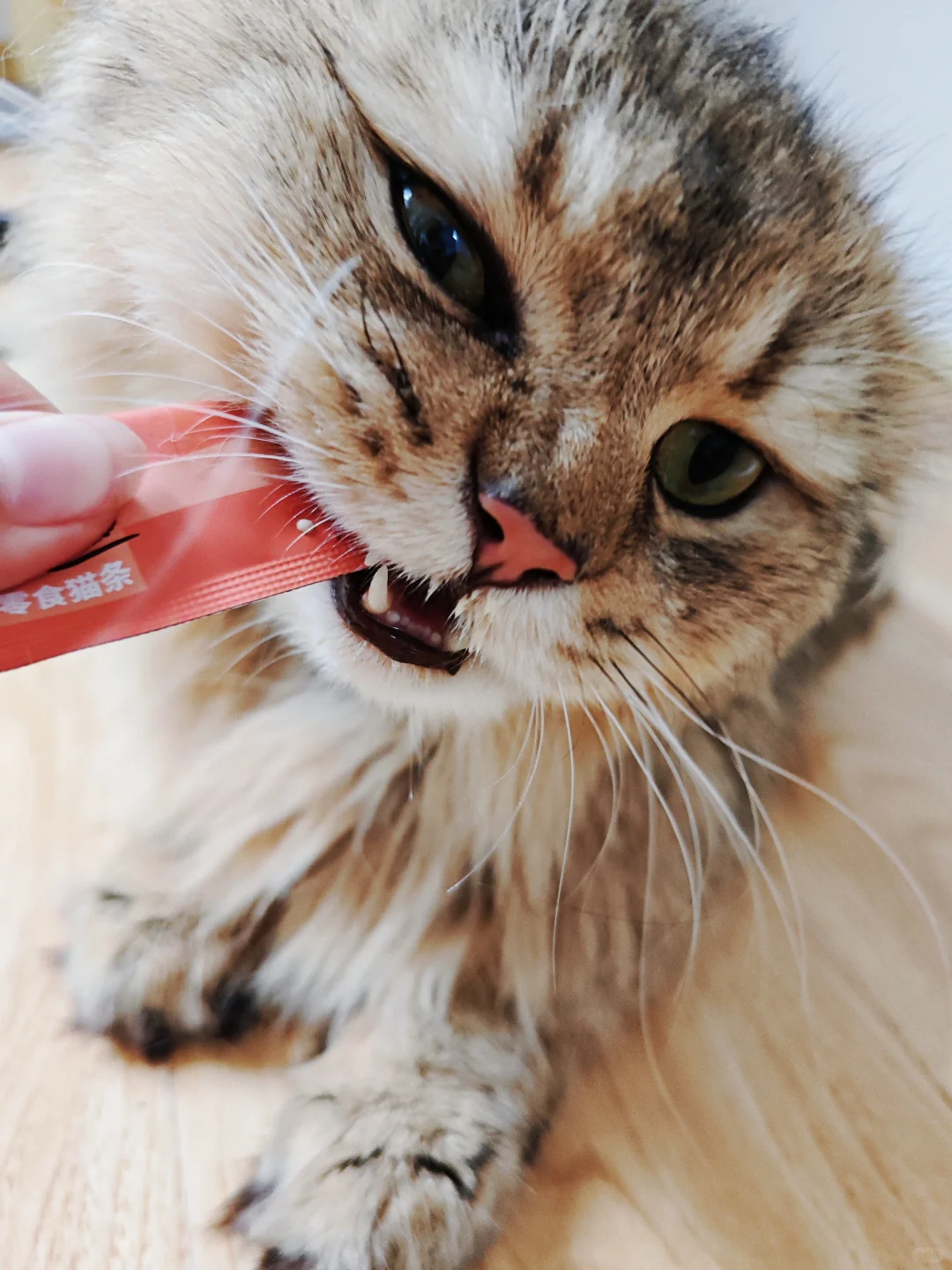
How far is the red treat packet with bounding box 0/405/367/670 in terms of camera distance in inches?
17.5

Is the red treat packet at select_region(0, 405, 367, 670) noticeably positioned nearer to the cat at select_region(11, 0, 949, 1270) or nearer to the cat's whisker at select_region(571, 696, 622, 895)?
the cat at select_region(11, 0, 949, 1270)

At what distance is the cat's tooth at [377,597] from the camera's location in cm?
62

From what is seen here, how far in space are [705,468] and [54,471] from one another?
43 cm

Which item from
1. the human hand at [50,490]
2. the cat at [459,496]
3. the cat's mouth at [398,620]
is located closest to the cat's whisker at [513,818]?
the cat at [459,496]

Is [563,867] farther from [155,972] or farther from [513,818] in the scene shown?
[155,972]

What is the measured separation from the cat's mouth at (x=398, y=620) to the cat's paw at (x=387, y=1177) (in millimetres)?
351

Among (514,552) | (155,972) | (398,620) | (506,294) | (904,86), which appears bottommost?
(155,972)

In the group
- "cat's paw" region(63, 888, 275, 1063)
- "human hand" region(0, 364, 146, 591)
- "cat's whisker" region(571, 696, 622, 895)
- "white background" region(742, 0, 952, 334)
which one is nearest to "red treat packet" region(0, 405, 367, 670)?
"human hand" region(0, 364, 146, 591)

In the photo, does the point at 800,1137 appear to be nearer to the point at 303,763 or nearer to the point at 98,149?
the point at 303,763

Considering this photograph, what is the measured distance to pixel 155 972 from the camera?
0.75 metres

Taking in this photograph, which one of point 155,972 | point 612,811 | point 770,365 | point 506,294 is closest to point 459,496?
point 506,294

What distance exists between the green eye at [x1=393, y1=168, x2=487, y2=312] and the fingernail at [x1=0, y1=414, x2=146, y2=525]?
25 centimetres

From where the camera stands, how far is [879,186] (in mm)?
761

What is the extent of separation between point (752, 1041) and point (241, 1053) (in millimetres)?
444
